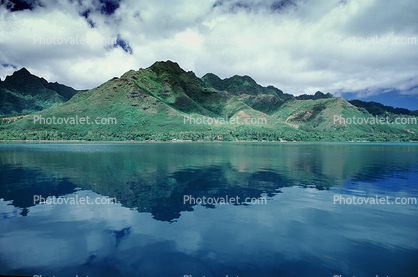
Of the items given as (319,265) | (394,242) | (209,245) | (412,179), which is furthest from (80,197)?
(412,179)

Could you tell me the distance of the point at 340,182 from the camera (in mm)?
32906

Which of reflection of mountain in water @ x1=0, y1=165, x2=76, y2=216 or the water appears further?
reflection of mountain in water @ x1=0, y1=165, x2=76, y2=216

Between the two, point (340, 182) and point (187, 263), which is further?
point (340, 182)

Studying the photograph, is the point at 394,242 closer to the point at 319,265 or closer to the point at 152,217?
the point at 319,265

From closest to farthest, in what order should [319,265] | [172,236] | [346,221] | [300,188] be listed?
[319,265] → [172,236] → [346,221] → [300,188]

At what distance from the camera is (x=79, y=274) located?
10.9m

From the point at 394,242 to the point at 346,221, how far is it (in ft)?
12.0

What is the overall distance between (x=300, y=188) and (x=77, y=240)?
25.9 metres

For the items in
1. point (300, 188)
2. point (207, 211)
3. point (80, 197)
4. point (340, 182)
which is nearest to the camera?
point (207, 211)

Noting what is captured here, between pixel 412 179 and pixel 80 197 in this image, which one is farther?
pixel 412 179

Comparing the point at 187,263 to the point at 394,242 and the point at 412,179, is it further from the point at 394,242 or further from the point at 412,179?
the point at 412,179

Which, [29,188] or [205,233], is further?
[29,188]

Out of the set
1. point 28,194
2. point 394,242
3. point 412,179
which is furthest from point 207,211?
point 412,179

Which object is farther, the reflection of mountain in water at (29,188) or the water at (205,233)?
the reflection of mountain in water at (29,188)
